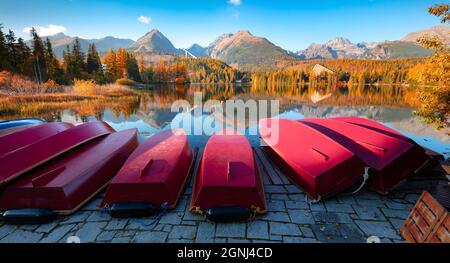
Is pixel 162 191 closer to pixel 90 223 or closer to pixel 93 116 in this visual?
pixel 90 223

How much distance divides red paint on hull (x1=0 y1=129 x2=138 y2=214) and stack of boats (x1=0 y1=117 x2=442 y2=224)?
0.02 metres

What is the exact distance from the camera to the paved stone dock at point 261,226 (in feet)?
12.8

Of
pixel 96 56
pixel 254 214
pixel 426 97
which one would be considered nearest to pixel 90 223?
pixel 254 214

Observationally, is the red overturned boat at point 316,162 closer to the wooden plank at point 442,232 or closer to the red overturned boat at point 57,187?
the wooden plank at point 442,232

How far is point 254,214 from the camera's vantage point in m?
4.34

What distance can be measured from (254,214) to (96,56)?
60337 mm

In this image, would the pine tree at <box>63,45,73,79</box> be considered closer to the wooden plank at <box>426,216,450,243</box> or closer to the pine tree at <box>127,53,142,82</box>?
the pine tree at <box>127,53,142,82</box>

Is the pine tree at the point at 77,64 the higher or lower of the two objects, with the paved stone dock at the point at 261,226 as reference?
higher

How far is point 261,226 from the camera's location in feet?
13.7

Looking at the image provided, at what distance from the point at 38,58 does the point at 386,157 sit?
2204 inches

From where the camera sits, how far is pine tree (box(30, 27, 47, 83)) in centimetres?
4089

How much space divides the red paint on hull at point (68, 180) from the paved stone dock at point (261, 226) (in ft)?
1.12

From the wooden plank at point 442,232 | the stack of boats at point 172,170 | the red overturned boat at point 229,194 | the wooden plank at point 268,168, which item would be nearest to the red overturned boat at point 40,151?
the stack of boats at point 172,170
